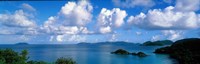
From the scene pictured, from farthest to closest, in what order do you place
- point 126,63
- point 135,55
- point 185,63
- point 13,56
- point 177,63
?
point 135,55 < point 126,63 < point 177,63 < point 185,63 < point 13,56

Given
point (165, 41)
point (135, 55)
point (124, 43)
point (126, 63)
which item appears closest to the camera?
point (126, 63)

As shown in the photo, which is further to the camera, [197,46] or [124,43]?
[124,43]

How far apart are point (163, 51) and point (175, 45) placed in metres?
2.12

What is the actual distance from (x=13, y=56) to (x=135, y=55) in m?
33.9

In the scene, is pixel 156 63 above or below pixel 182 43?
below

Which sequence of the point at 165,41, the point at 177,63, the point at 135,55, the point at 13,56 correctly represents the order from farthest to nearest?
the point at 165,41 < the point at 135,55 < the point at 177,63 < the point at 13,56

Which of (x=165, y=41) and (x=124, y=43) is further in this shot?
(x=124, y=43)

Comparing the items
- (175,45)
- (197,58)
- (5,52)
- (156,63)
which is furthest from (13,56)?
(175,45)

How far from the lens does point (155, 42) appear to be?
7662 cm

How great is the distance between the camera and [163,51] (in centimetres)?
4756

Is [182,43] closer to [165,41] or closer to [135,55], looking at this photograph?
[135,55]

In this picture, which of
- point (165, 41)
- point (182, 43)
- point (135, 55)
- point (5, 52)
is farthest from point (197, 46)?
point (165, 41)

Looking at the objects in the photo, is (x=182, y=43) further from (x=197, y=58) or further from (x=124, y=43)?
(x=124, y=43)

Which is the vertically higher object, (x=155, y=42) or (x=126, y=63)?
(x=155, y=42)
